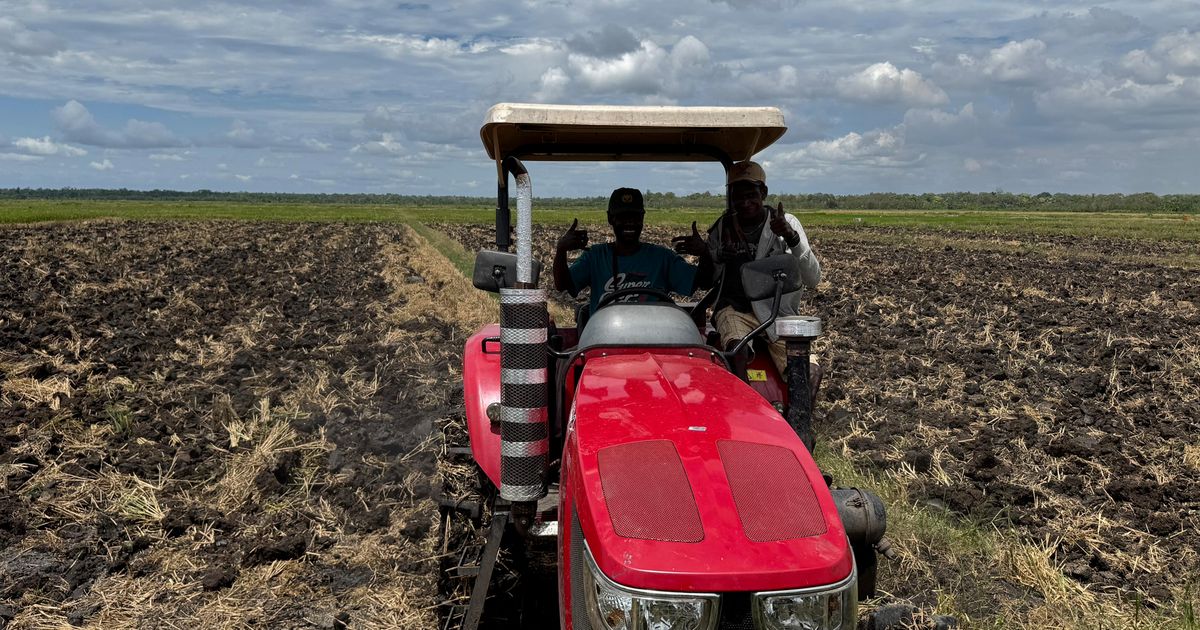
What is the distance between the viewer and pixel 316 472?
222 inches

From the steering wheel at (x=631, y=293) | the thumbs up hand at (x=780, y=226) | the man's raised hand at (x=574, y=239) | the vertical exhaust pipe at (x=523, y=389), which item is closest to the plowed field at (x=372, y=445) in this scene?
the vertical exhaust pipe at (x=523, y=389)

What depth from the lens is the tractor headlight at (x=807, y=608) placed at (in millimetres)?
2135

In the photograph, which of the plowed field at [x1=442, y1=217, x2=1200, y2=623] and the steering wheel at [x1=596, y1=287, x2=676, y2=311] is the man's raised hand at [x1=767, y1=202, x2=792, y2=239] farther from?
the plowed field at [x1=442, y1=217, x2=1200, y2=623]

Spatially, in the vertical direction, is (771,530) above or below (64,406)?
above

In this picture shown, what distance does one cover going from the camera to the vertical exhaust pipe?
127 inches

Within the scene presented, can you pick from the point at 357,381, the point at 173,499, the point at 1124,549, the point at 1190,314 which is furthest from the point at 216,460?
the point at 1190,314

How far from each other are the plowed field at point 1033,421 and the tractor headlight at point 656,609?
2253 mm

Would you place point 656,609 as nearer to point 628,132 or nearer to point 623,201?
point 628,132

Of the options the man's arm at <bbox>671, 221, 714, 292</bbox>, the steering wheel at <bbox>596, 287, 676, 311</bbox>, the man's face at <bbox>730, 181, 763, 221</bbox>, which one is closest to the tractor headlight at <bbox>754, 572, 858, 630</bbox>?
the steering wheel at <bbox>596, 287, 676, 311</bbox>

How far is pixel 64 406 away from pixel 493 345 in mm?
4107

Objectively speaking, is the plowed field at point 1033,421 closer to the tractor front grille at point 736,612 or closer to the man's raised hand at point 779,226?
the man's raised hand at point 779,226

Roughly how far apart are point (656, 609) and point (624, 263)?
252cm

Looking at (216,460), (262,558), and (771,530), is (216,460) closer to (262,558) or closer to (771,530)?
(262,558)

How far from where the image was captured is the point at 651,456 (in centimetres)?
249
